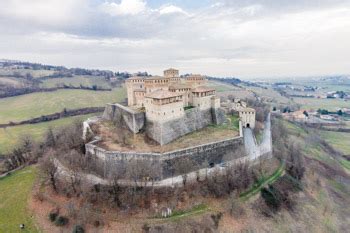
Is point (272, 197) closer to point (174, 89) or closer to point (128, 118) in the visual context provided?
point (174, 89)

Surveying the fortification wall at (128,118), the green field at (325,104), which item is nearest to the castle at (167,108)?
the fortification wall at (128,118)

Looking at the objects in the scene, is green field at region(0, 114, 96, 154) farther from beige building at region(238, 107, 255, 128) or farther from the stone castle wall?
beige building at region(238, 107, 255, 128)

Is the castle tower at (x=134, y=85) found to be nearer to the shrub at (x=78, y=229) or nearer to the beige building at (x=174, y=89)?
the beige building at (x=174, y=89)

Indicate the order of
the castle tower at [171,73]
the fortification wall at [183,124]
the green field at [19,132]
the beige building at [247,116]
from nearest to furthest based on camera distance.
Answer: the fortification wall at [183,124], the beige building at [247,116], the castle tower at [171,73], the green field at [19,132]

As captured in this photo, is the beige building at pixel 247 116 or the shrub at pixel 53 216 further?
the beige building at pixel 247 116

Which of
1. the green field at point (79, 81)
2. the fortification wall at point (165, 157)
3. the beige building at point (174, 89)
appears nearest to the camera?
the fortification wall at point (165, 157)

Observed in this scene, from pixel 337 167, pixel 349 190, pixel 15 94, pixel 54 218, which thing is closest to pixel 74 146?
pixel 54 218

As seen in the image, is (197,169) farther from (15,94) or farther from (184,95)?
(15,94)
